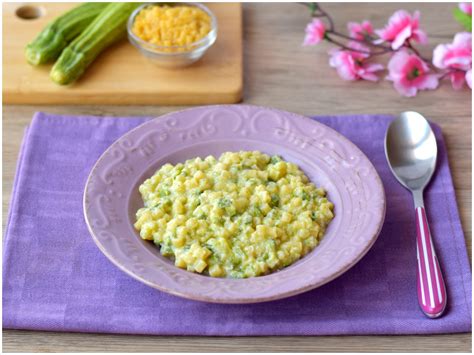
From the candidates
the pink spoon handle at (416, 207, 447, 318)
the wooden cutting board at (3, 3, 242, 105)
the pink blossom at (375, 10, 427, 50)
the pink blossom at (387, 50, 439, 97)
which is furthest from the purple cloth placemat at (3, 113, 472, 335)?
the pink blossom at (375, 10, 427, 50)

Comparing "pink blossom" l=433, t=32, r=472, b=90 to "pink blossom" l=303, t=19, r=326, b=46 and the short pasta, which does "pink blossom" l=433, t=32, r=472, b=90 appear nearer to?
"pink blossom" l=303, t=19, r=326, b=46

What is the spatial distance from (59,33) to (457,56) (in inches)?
60.5

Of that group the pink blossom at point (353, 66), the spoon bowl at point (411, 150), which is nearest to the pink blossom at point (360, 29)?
the pink blossom at point (353, 66)

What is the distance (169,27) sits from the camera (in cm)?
279

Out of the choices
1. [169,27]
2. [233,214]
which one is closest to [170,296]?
[233,214]

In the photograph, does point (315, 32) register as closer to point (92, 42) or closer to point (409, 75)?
point (409, 75)

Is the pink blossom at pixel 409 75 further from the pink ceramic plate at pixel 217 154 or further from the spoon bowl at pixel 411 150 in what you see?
the pink ceramic plate at pixel 217 154

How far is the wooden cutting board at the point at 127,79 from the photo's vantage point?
8.98ft

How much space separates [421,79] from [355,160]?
29.6 inches

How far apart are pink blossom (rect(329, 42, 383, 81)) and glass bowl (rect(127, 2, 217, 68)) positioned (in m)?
0.49

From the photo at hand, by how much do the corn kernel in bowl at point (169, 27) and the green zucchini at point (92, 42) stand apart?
0.33ft

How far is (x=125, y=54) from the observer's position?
9.59ft

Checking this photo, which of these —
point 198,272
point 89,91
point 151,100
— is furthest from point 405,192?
point 89,91

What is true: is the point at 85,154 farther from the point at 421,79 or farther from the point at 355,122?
the point at 421,79
